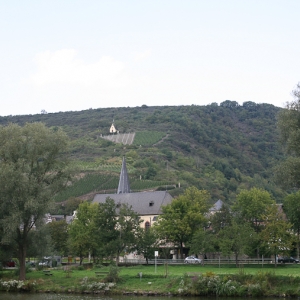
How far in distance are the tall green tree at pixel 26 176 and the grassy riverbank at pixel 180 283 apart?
3.60 meters

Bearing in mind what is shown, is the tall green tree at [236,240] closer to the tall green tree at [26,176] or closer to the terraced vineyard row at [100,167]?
the tall green tree at [26,176]

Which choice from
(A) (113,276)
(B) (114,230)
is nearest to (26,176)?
(A) (113,276)

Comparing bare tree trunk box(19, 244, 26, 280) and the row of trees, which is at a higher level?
the row of trees

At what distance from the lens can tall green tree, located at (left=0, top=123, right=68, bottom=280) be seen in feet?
158

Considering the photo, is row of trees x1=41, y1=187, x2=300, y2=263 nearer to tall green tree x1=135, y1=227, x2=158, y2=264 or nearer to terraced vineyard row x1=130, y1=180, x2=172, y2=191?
tall green tree x1=135, y1=227, x2=158, y2=264

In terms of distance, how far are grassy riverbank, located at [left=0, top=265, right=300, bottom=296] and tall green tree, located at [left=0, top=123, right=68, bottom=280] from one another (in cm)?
360

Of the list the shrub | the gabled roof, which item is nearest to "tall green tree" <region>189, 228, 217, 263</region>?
the shrub

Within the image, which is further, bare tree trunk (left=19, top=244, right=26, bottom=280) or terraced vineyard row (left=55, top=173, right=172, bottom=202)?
terraced vineyard row (left=55, top=173, right=172, bottom=202)

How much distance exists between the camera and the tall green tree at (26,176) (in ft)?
158

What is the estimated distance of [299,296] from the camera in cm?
4044

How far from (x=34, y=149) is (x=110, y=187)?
254ft

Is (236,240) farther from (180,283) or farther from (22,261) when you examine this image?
(22,261)

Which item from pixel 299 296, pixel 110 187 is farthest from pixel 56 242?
pixel 110 187

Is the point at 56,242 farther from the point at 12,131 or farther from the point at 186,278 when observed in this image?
the point at 186,278
